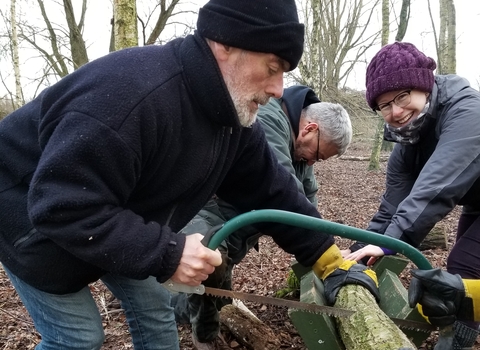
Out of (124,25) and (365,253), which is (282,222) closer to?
(365,253)

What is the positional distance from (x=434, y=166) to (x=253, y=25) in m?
1.61

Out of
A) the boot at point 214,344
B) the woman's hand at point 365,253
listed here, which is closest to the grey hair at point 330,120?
the woman's hand at point 365,253

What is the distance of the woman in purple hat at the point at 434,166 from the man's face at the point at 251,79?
1258mm

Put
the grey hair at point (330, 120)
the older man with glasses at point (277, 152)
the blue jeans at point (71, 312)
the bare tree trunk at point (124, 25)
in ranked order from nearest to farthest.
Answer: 1. the blue jeans at point (71, 312)
2. the older man with glasses at point (277, 152)
3. the grey hair at point (330, 120)
4. the bare tree trunk at point (124, 25)

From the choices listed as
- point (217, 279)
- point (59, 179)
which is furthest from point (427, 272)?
point (59, 179)

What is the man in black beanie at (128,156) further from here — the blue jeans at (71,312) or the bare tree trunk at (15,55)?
the bare tree trunk at (15,55)

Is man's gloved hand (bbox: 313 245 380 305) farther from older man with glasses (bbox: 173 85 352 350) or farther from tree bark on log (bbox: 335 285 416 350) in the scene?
older man with glasses (bbox: 173 85 352 350)

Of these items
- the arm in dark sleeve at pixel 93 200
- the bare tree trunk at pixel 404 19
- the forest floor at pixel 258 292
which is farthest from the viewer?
the bare tree trunk at pixel 404 19

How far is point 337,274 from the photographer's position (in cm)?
245

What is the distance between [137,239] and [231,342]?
Answer: 2062 mm

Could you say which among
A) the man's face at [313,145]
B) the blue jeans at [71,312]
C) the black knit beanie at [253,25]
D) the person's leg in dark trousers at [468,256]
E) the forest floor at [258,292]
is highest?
the black knit beanie at [253,25]

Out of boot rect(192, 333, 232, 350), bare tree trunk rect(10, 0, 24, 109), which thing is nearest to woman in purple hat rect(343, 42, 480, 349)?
boot rect(192, 333, 232, 350)

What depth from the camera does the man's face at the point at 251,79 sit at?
66.6 inches

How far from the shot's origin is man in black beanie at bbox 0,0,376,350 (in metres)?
1.39
